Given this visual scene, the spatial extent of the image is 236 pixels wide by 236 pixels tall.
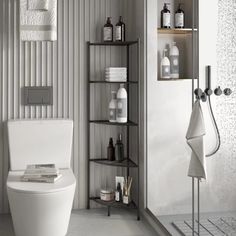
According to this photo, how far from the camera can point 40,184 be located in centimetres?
300

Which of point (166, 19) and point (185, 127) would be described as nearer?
point (185, 127)

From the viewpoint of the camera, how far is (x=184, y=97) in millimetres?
3240

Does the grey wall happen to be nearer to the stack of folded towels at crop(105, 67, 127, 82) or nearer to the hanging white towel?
the stack of folded towels at crop(105, 67, 127, 82)

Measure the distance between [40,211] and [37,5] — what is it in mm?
1533

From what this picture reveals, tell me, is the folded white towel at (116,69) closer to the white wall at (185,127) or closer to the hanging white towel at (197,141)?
the white wall at (185,127)

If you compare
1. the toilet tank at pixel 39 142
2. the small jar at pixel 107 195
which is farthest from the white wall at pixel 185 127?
the toilet tank at pixel 39 142

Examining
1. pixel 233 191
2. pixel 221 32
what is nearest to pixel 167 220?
pixel 233 191

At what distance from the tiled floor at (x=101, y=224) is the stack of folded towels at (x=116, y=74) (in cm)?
112

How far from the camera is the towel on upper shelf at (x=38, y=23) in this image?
3.38 metres

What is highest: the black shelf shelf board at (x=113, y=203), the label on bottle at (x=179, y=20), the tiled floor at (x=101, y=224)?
the label on bottle at (x=179, y=20)

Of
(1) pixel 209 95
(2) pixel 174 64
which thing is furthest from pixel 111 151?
(1) pixel 209 95

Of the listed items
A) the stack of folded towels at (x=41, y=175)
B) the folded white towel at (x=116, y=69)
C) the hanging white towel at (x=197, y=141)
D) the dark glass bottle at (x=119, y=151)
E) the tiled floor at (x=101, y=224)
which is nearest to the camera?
the hanging white towel at (x=197, y=141)

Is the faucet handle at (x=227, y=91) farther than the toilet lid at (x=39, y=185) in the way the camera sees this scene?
No

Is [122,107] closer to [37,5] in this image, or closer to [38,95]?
[38,95]
